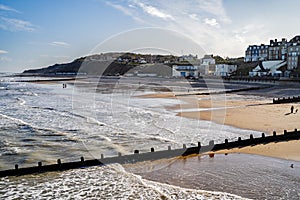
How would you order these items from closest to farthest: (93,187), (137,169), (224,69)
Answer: (93,187), (137,169), (224,69)

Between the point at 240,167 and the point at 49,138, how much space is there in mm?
10278

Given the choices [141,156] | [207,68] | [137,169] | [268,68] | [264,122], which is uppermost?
[207,68]

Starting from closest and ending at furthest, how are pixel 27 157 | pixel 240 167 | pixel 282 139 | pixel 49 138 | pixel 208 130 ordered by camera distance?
pixel 240 167 → pixel 27 157 → pixel 282 139 → pixel 49 138 → pixel 208 130

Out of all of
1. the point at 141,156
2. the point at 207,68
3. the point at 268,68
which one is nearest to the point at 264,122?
the point at 141,156

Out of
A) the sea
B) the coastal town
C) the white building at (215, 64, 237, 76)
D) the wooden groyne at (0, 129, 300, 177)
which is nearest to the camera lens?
the sea

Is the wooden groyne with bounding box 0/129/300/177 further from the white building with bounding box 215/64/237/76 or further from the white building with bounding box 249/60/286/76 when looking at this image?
the white building with bounding box 215/64/237/76

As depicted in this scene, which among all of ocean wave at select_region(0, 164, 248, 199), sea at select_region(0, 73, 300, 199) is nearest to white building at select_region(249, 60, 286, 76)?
sea at select_region(0, 73, 300, 199)

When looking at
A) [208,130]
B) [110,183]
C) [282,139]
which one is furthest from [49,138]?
[282,139]

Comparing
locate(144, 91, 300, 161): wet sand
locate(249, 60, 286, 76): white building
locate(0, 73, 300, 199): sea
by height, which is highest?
locate(249, 60, 286, 76): white building

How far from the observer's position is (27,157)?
1235 cm

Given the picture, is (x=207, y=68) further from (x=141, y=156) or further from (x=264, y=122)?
(x=141, y=156)

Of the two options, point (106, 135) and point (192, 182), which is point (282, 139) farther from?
point (106, 135)

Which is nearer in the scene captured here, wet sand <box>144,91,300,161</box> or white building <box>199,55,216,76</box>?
wet sand <box>144,91,300,161</box>

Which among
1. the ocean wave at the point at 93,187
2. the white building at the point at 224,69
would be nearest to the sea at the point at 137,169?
the ocean wave at the point at 93,187
